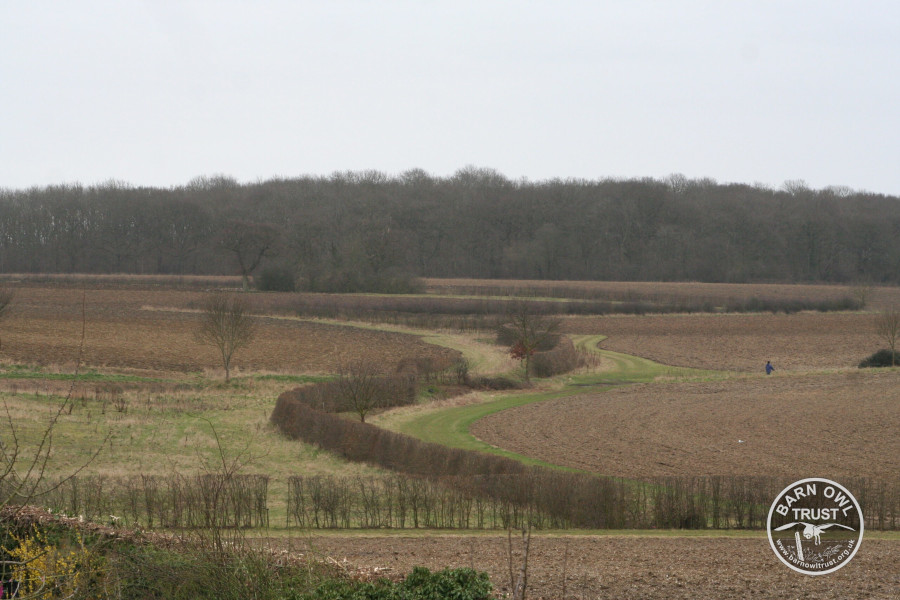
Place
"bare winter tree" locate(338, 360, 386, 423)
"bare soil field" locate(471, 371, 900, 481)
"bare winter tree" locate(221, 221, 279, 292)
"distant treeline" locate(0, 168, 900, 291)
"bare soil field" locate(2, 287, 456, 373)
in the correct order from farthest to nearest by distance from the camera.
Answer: "distant treeline" locate(0, 168, 900, 291) < "bare winter tree" locate(221, 221, 279, 292) < "bare soil field" locate(2, 287, 456, 373) < "bare winter tree" locate(338, 360, 386, 423) < "bare soil field" locate(471, 371, 900, 481)

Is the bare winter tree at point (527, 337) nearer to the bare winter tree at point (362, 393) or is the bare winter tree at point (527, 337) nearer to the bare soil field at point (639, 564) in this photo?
the bare winter tree at point (362, 393)

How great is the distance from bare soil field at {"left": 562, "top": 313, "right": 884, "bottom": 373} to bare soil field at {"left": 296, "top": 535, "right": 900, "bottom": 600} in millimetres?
29806

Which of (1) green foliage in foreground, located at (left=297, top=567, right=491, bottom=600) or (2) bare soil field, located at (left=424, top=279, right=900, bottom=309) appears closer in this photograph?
(1) green foliage in foreground, located at (left=297, top=567, right=491, bottom=600)

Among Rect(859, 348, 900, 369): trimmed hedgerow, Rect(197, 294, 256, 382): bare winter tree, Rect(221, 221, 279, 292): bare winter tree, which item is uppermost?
Rect(221, 221, 279, 292): bare winter tree

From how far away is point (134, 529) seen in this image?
9680 mm

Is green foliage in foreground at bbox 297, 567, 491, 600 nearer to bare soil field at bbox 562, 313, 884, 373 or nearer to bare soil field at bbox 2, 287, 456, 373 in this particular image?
bare soil field at bbox 2, 287, 456, 373

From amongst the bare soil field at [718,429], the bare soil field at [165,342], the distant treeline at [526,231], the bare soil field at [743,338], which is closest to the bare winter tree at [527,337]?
the bare soil field at [165,342]

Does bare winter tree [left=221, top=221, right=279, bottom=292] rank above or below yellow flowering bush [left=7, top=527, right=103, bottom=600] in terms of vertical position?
above

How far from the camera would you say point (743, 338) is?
50.6 m

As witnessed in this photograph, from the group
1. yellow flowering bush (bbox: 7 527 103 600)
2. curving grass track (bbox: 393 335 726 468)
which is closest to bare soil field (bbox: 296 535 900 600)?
yellow flowering bush (bbox: 7 527 103 600)

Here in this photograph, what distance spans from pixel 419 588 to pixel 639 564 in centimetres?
388

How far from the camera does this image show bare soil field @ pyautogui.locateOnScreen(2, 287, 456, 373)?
37.5 m

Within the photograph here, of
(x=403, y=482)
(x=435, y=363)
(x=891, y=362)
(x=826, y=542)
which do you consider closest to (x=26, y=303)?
(x=435, y=363)

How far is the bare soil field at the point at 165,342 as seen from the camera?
3750 cm
